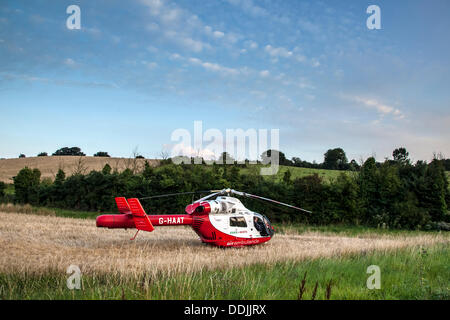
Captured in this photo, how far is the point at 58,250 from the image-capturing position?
10188 millimetres

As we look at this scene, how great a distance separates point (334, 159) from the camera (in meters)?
67.3

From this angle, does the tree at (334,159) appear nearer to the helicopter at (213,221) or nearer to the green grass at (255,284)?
the helicopter at (213,221)

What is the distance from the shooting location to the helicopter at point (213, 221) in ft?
38.0

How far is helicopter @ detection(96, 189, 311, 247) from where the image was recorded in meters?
11.6

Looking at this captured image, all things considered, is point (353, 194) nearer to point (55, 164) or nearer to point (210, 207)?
point (210, 207)

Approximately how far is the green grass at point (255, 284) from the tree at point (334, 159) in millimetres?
57592

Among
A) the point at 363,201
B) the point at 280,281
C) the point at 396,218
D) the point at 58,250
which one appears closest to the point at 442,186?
the point at 396,218

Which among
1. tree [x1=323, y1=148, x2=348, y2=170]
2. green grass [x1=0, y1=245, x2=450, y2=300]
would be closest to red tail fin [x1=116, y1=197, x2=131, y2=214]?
green grass [x1=0, y1=245, x2=450, y2=300]

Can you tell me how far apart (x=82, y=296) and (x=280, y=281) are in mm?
3887

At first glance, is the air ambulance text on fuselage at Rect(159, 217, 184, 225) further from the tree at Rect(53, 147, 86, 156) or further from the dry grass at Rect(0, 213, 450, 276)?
the tree at Rect(53, 147, 86, 156)

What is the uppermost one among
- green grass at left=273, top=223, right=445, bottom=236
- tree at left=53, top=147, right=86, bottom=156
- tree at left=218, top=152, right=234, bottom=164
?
tree at left=53, top=147, right=86, bottom=156

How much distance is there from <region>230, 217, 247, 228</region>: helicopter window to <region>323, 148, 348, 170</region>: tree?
179 feet
